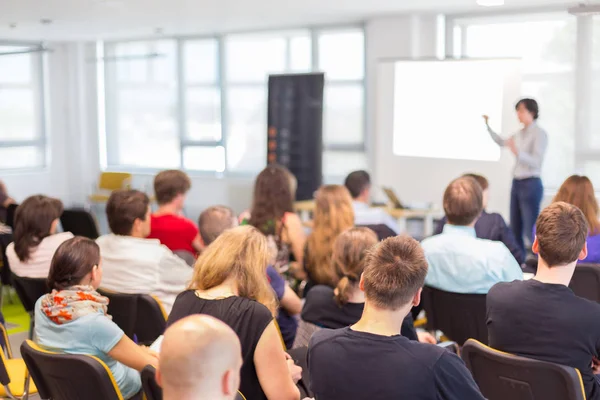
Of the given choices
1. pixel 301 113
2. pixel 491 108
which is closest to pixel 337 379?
pixel 491 108

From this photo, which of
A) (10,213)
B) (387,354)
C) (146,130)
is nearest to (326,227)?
(387,354)

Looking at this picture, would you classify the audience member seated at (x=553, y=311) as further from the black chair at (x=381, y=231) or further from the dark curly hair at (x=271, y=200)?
the dark curly hair at (x=271, y=200)

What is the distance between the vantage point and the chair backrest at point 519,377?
2.41 meters

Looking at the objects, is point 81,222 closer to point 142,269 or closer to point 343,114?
point 142,269

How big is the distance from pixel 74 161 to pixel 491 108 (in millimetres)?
7167

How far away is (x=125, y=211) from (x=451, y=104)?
187 inches

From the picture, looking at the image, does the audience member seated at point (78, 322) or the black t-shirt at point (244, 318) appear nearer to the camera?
the black t-shirt at point (244, 318)

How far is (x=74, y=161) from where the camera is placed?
12.2 metres

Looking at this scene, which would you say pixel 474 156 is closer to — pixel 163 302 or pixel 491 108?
pixel 491 108

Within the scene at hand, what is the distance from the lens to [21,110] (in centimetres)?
1164

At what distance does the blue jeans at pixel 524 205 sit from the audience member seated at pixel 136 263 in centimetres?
403

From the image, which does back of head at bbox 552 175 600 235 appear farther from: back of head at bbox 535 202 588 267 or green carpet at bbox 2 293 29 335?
green carpet at bbox 2 293 29 335

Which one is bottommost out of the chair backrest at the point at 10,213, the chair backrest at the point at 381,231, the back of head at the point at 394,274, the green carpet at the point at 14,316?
the green carpet at the point at 14,316

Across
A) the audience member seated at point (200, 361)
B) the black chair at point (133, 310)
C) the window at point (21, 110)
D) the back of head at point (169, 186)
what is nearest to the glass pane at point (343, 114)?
the window at point (21, 110)
